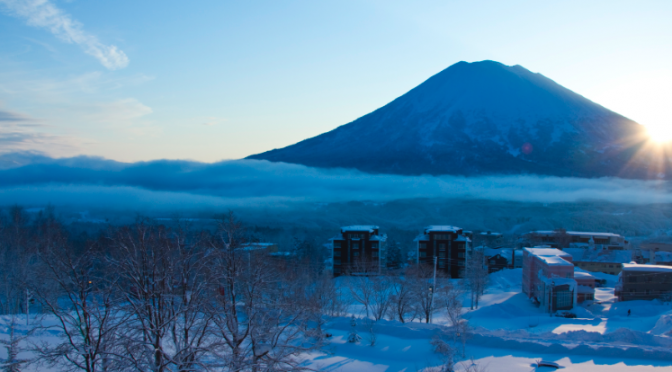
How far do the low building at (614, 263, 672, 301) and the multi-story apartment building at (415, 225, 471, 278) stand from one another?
649 inches

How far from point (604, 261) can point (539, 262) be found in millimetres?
22730

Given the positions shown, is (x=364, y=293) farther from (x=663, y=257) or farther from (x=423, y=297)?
(x=663, y=257)

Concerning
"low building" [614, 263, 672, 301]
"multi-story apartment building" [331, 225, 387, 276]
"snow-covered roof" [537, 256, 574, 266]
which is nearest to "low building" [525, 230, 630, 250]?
"multi-story apartment building" [331, 225, 387, 276]

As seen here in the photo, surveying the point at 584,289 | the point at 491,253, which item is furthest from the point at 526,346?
the point at 491,253

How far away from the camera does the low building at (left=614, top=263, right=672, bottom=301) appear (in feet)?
110

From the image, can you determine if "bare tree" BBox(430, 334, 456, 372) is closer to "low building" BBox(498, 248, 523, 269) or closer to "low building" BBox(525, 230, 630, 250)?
"low building" BBox(498, 248, 523, 269)

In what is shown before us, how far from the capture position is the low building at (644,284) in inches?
1318

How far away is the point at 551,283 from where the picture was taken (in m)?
30.7

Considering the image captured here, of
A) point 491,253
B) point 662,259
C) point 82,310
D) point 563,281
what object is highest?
point 82,310

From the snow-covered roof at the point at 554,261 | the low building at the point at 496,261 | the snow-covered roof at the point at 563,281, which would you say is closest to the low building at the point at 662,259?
the low building at the point at 496,261

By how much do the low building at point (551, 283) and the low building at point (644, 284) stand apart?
4.26m

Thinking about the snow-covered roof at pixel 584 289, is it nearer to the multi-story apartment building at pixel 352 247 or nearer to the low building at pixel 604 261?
the multi-story apartment building at pixel 352 247

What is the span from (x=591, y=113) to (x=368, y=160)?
7638 cm

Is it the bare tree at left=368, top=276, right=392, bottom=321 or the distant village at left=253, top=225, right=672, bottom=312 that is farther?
the distant village at left=253, top=225, right=672, bottom=312
